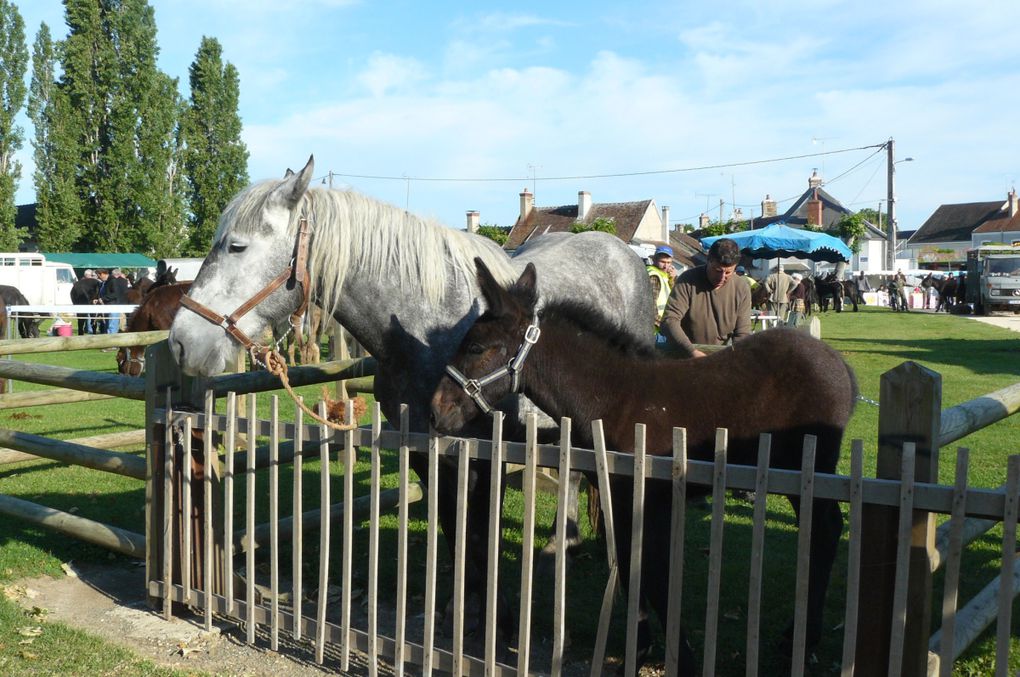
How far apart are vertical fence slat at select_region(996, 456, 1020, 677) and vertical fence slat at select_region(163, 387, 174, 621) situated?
13.1ft

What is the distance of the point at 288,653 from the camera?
4344 mm

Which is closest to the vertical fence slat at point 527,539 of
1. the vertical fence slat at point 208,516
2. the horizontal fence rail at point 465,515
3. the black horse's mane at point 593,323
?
the horizontal fence rail at point 465,515

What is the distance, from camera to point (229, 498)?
4.46m

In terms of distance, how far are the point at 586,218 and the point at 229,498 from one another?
203ft

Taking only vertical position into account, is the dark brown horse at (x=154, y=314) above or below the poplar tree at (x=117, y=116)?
below

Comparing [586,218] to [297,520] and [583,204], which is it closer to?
[583,204]

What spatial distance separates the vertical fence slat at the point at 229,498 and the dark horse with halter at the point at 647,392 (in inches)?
53.0

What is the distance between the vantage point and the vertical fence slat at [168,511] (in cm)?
468

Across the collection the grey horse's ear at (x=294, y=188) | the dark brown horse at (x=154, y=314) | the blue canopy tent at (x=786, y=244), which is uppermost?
the blue canopy tent at (x=786, y=244)

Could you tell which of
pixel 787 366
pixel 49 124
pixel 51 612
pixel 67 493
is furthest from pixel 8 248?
pixel 787 366

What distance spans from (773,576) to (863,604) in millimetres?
2607

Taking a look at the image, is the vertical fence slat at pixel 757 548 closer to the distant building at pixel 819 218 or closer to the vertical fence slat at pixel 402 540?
the vertical fence slat at pixel 402 540

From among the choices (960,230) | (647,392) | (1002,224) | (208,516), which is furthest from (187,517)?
(960,230)

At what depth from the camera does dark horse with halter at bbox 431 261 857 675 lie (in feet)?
11.7
